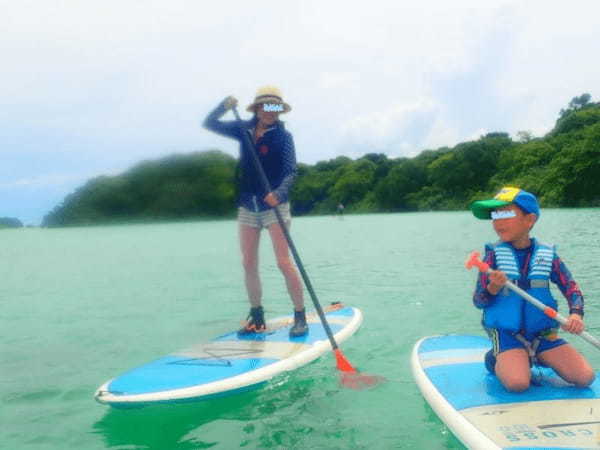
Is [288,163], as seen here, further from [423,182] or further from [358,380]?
[423,182]

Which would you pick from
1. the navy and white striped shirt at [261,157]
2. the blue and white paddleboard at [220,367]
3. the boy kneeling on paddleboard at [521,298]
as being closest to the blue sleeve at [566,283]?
the boy kneeling on paddleboard at [521,298]

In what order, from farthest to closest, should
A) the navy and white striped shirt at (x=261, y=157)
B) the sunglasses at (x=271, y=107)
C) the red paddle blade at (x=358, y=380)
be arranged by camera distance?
the navy and white striped shirt at (x=261, y=157) → the sunglasses at (x=271, y=107) → the red paddle blade at (x=358, y=380)

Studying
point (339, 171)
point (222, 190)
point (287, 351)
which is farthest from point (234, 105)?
point (339, 171)

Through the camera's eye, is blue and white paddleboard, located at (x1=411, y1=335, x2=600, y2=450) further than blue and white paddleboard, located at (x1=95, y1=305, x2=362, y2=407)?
No

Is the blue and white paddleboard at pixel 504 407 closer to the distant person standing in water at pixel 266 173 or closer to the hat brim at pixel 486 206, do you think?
the hat brim at pixel 486 206

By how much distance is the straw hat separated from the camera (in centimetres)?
507

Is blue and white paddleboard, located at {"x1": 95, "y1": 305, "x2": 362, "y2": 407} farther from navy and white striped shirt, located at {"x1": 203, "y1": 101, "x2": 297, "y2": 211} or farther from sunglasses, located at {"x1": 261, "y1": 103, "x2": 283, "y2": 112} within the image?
sunglasses, located at {"x1": 261, "y1": 103, "x2": 283, "y2": 112}

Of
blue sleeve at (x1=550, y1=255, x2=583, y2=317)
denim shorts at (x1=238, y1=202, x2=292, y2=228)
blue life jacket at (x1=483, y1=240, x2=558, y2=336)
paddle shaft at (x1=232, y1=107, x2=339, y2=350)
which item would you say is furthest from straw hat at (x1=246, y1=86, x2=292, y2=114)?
blue sleeve at (x1=550, y1=255, x2=583, y2=317)

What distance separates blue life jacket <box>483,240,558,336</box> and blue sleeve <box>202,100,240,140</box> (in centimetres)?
267

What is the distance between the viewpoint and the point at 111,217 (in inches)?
1447

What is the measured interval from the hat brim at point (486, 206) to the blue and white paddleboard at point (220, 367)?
6.12ft

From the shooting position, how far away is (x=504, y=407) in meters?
3.30

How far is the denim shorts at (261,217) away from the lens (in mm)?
5127

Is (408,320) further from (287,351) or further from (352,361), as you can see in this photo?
(287,351)
